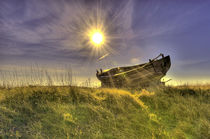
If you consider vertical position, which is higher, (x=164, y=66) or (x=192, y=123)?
(x=164, y=66)

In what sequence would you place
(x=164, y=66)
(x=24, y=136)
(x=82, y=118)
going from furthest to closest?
(x=164, y=66) < (x=82, y=118) < (x=24, y=136)

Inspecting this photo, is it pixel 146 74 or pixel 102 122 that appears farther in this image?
pixel 146 74

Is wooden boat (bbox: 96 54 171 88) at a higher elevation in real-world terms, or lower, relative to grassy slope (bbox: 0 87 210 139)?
higher

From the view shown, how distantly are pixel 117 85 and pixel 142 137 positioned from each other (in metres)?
8.91

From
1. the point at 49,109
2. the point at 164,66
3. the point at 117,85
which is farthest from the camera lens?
the point at 117,85

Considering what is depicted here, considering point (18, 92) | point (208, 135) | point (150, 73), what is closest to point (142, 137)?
point (208, 135)

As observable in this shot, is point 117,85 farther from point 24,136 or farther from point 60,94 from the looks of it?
point 24,136

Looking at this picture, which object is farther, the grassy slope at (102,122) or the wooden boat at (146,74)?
the wooden boat at (146,74)

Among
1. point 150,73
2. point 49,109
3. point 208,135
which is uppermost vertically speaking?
point 150,73

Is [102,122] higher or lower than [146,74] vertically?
lower

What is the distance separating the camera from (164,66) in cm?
1034

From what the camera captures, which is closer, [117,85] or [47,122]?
[47,122]

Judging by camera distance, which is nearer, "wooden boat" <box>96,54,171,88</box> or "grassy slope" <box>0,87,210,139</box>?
"grassy slope" <box>0,87,210,139</box>

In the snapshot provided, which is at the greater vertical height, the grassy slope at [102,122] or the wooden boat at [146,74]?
the wooden boat at [146,74]
